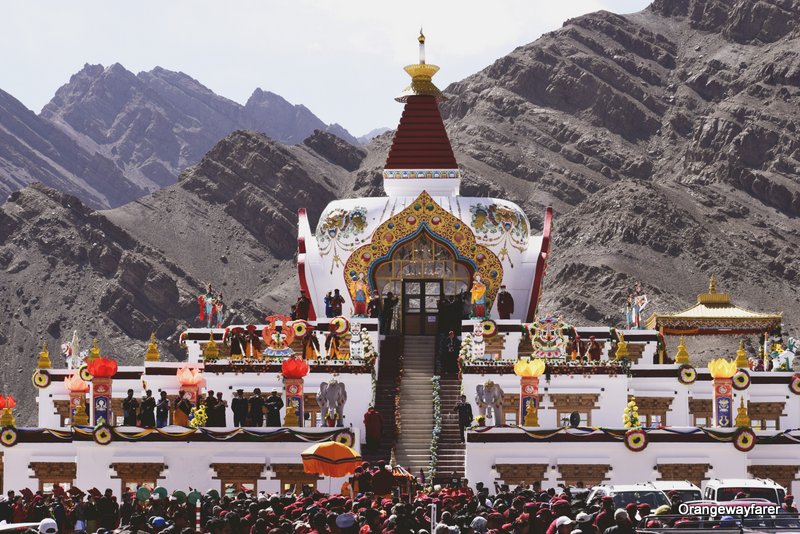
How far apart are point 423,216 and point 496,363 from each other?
400 inches

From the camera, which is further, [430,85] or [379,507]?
[430,85]

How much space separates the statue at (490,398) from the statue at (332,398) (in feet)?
14.9

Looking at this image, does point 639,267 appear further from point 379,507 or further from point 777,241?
point 379,507

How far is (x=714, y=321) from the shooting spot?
84375 mm

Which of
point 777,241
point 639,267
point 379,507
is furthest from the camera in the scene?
point 777,241

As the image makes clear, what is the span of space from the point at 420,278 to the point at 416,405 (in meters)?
9.85

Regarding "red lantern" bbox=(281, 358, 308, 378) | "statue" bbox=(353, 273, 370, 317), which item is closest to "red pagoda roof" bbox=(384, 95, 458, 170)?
"statue" bbox=(353, 273, 370, 317)

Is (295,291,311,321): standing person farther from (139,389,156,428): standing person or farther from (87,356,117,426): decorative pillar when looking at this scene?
(139,389,156,428): standing person

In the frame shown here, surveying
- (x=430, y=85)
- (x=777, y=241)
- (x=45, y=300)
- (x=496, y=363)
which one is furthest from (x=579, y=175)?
(x=496, y=363)

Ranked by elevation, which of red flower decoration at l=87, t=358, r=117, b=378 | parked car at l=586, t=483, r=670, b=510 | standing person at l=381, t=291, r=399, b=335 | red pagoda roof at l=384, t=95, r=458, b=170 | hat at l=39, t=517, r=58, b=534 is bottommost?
hat at l=39, t=517, r=58, b=534

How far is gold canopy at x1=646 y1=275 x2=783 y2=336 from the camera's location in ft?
265

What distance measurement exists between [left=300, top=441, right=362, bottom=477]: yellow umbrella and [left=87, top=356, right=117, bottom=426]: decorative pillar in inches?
472

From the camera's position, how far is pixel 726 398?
59.9 m

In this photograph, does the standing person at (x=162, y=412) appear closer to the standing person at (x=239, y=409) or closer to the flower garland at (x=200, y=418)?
the flower garland at (x=200, y=418)
